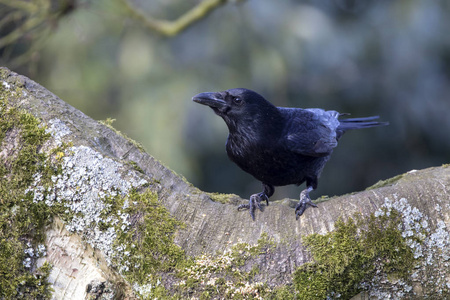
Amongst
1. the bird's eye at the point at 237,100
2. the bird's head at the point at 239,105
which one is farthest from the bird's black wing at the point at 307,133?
the bird's eye at the point at 237,100

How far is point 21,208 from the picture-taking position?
7.24 ft

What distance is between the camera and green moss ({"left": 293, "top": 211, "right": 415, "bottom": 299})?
7.16 ft

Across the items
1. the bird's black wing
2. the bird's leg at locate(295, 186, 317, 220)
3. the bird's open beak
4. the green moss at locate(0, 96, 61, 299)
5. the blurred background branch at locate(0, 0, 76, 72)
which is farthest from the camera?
the blurred background branch at locate(0, 0, 76, 72)

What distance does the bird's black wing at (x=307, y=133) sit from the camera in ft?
12.0

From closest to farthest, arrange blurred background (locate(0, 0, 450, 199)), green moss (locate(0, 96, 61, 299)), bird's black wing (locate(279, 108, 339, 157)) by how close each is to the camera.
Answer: green moss (locate(0, 96, 61, 299))
bird's black wing (locate(279, 108, 339, 157))
blurred background (locate(0, 0, 450, 199))

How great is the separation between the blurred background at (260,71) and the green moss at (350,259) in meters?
5.91

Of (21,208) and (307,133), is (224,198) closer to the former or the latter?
(21,208)

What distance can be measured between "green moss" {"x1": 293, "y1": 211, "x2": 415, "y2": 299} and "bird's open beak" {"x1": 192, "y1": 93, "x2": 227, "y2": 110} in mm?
1538

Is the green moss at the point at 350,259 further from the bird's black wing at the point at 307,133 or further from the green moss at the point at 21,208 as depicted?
the bird's black wing at the point at 307,133

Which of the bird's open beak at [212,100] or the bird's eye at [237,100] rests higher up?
the bird's eye at [237,100]

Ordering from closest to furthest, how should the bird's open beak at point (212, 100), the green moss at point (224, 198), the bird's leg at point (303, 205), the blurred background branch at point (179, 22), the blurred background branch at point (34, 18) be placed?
the bird's leg at point (303, 205) < the green moss at point (224, 198) < the bird's open beak at point (212, 100) < the blurred background branch at point (34, 18) < the blurred background branch at point (179, 22)

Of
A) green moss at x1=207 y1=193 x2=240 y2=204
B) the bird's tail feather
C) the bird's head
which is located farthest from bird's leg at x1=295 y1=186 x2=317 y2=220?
the bird's tail feather

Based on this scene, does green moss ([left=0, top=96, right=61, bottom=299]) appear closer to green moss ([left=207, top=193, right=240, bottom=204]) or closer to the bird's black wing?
green moss ([left=207, top=193, right=240, bottom=204])

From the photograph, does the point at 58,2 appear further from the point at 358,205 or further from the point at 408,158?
the point at 408,158
